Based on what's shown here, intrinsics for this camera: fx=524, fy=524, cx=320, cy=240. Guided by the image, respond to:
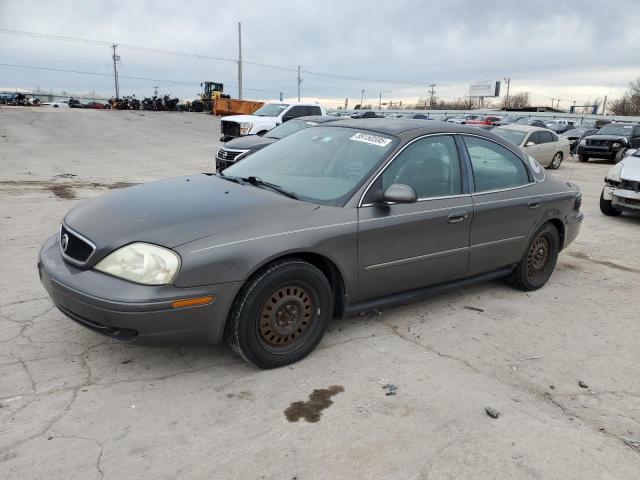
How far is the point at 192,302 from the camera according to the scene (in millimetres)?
2920

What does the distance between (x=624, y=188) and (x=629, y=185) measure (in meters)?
0.09

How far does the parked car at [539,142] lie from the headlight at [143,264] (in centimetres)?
1361

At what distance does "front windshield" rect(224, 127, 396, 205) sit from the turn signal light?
105 cm

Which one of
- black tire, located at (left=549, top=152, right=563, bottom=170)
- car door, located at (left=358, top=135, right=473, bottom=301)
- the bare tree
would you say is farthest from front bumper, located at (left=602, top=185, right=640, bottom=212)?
the bare tree

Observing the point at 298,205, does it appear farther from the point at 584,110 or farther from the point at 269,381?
the point at 584,110

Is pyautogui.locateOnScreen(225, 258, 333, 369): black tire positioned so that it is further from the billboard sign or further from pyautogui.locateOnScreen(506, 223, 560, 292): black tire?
the billboard sign

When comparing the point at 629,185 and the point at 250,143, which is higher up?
the point at 250,143

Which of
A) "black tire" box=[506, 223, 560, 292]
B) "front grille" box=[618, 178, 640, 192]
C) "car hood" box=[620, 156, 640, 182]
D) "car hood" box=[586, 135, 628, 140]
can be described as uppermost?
"car hood" box=[620, 156, 640, 182]

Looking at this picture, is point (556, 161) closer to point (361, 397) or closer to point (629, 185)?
point (629, 185)

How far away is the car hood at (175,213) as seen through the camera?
3.04 meters

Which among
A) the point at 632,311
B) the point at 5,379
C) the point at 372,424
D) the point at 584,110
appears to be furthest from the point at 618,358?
the point at 584,110

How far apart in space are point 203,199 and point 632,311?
12.7 ft

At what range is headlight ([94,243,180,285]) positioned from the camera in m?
2.88

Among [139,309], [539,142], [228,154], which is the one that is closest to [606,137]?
[539,142]
